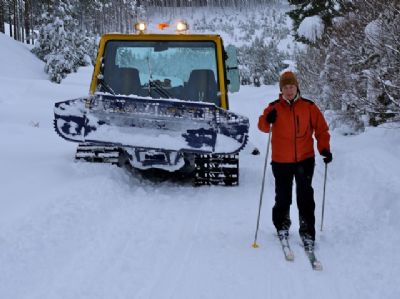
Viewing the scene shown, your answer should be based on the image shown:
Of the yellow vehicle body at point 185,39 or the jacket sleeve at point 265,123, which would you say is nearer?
the jacket sleeve at point 265,123

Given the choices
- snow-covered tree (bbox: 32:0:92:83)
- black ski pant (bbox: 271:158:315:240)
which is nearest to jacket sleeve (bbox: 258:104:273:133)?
black ski pant (bbox: 271:158:315:240)

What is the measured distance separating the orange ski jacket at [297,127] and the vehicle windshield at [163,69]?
9.79 ft

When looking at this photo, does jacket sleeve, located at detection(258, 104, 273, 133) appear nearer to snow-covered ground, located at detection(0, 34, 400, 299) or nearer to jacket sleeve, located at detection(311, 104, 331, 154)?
jacket sleeve, located at detection(311, 104, 331, 154)

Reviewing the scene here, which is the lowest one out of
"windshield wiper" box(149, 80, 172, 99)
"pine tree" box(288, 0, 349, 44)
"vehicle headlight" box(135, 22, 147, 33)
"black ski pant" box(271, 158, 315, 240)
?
"black ski pant" box(271, 158, 315, 240)

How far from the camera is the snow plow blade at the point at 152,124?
6812mm

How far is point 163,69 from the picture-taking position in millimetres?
8008

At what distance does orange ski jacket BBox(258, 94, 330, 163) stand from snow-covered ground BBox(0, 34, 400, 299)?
39.8 inches

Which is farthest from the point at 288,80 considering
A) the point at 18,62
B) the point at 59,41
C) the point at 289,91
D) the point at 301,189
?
the point at 18,62

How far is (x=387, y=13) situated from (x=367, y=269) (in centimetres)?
740

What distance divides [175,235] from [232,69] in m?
3.36

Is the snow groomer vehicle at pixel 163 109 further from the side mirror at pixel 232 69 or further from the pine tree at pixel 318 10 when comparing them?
the pine tree at pixel 318 10

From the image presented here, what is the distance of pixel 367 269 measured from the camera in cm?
439

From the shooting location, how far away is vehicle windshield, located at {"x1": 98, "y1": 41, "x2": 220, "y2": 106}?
7.98m

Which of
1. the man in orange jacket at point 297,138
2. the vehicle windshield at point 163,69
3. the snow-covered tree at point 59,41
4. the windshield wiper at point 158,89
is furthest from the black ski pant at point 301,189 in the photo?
the snow-covered tree at point 59,41
